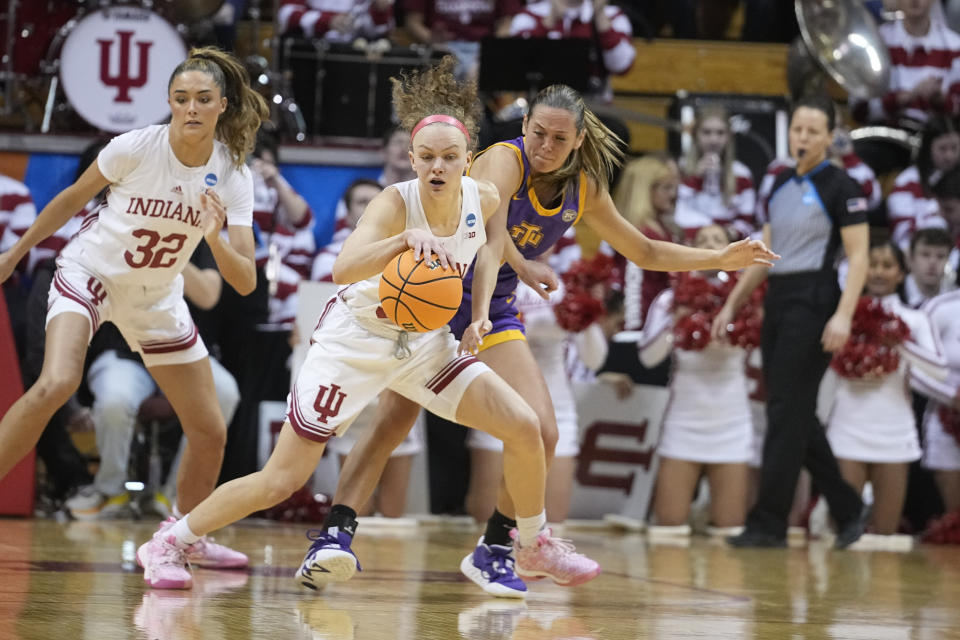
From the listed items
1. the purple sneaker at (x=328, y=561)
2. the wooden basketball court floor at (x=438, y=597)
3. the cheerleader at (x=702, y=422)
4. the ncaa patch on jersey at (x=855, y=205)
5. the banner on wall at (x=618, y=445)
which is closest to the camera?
the wooden basketball court floor at (x=438, y=597)

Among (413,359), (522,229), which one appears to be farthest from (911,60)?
(413,359)

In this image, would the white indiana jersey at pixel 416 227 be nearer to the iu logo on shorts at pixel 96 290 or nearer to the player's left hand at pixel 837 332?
the iu logo on shorts at pixel 96 290

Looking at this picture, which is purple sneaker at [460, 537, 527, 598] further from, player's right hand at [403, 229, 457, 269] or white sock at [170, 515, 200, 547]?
player's right hand at [403, 229, 457, 269]

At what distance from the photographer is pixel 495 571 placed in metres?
4.82

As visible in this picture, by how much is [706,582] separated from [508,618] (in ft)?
5.18

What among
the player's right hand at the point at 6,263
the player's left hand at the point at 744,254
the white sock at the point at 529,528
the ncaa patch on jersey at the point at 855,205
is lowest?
the white sock at the point at 529,528

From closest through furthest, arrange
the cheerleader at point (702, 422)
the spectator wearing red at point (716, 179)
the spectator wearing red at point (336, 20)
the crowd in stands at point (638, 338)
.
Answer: the crowd in stands at point (638, 338)
the cheerleader at point (702, 422)
the spectator wearing red at point (716, 179)
the spectator wearing red at point (336, 20)

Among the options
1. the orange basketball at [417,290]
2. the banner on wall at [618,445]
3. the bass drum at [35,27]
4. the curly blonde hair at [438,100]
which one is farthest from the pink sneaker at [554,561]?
the bass drum at [35,27]

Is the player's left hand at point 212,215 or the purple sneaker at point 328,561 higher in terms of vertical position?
the player's left hand at point 212,215

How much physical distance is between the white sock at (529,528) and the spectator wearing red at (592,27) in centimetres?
571

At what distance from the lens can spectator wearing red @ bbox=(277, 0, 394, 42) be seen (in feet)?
32.0

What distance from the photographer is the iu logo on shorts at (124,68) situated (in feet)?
28.8

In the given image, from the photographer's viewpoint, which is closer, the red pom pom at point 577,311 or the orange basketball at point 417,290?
the orange basketball at point 417,290

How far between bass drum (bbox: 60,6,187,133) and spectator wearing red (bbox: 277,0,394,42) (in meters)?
1.22
